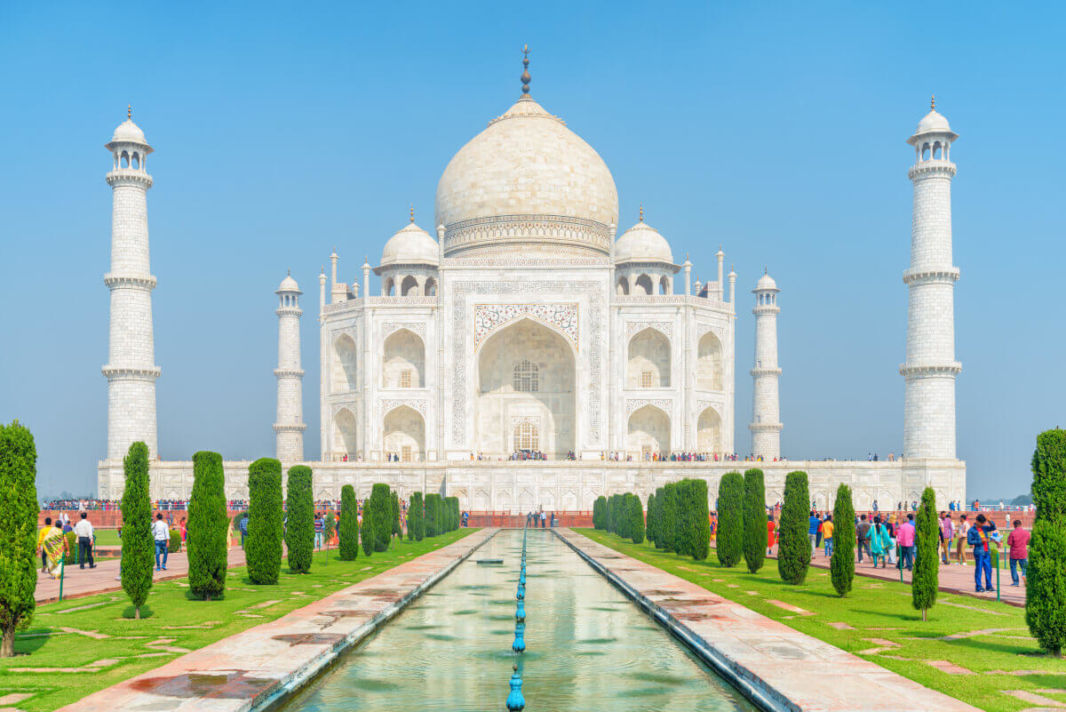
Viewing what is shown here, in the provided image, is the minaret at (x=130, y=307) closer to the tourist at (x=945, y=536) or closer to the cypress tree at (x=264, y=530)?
the cypress tree at (x=264, y=530)

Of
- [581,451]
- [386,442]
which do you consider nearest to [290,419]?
[386,442]

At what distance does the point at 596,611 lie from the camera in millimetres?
9789

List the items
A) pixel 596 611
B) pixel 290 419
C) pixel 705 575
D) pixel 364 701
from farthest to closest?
pixel 290 419 → pixel 705 575 → pixel 596 611 → pixel 364 701

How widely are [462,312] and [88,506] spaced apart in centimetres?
1324

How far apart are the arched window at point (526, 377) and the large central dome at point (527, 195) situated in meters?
4.36

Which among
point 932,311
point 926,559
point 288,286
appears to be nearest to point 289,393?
point 288,286

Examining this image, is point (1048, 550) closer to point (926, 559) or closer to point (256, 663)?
point (926, 559)

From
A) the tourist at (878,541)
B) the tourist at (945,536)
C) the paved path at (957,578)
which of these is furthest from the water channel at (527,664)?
the tourist at (945,536)

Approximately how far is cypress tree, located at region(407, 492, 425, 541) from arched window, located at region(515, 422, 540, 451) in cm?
1393

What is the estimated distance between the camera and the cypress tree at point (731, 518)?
48.0ft

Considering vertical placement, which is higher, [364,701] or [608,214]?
[608,214]

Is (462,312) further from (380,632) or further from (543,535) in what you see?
(380,632)

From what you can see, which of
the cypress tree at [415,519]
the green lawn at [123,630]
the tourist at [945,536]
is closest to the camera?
the green lawn at [123,630]

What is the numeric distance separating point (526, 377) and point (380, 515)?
1924 cm
